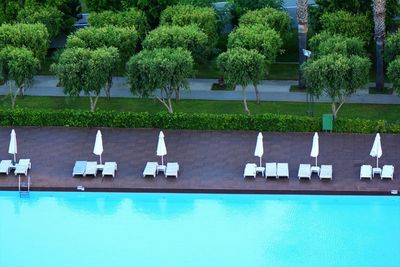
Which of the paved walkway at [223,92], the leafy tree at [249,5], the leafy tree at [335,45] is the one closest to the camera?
the leafy tree at [335,45]

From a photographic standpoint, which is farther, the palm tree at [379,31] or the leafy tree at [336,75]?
the palm tree at [379,31]

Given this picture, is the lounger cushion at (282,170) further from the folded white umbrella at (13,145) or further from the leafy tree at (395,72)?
the folded white umbrella at (13,145)

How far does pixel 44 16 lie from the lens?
6462 centimetres

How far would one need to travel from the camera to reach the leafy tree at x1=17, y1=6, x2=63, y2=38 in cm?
6450

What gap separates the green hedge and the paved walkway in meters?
5.34

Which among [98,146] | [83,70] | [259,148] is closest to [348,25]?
[259,148]

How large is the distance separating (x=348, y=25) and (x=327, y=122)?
30.3 ft

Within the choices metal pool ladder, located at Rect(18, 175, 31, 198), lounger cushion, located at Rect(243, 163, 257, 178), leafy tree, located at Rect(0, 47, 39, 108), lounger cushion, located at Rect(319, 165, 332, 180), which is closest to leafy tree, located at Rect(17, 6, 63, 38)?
leafy tree, located at Rect(0, 47, 39, 108)

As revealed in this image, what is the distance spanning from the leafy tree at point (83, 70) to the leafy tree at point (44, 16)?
9793 millimetres

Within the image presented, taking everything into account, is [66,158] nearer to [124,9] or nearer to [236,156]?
[236,156]

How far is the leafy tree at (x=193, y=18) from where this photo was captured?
6197 cm

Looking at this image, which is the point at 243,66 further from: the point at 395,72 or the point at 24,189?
the point at 24,189

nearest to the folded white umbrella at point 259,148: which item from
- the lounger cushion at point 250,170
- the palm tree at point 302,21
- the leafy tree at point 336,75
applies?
the lounger cushion at point 250,170

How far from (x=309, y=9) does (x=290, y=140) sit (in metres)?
15.3
